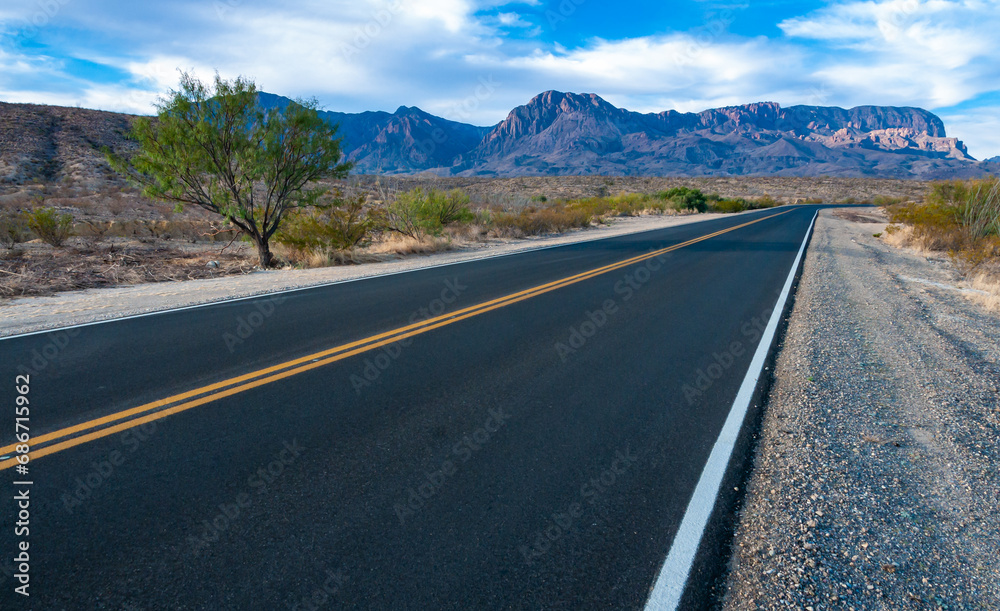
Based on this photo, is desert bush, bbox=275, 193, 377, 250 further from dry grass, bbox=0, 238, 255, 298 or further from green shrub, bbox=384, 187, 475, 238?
green shrub, bbox=384, 187, 475, 238

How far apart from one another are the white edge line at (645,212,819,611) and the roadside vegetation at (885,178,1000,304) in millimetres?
12096

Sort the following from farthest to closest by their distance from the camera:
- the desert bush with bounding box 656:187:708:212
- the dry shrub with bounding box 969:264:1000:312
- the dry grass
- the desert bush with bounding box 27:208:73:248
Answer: the desert bush with bounding box 656:187:708:212 → the desert bush with bounding box 27:208:73:248 → the dry grass → the dry shrub with bounding box 969:264:1000:312

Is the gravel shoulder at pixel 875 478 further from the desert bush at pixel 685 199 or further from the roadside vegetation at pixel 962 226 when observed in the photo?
the desert bush at pixel 685 199

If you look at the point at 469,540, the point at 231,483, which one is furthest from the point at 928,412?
the point at 231,483

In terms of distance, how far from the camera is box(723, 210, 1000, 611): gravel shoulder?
249cm

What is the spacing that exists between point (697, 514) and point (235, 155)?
559 inches

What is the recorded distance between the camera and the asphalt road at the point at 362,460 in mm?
2480

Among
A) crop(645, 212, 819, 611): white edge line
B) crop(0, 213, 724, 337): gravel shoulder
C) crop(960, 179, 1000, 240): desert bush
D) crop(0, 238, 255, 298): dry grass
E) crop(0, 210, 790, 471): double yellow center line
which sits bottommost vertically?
crop(645, 212, 819, 611): white edge line

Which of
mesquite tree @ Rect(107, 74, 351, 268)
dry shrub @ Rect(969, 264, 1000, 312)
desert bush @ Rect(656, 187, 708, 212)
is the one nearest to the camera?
dry shrub @ Rect(969, 264, 1000, 312)

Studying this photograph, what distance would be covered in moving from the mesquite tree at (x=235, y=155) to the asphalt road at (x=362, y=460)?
721 cm

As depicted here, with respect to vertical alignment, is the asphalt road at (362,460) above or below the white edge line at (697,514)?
above

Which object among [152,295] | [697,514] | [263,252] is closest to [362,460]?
[697,514]

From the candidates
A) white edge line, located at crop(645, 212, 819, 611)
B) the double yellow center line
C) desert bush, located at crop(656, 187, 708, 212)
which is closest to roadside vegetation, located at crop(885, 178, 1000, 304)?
white edge line, located at crop(645, 212, 819, 611)

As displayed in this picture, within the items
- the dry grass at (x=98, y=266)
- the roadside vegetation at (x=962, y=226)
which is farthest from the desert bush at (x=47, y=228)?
the roadside vegetation at (x=962, y=226)
